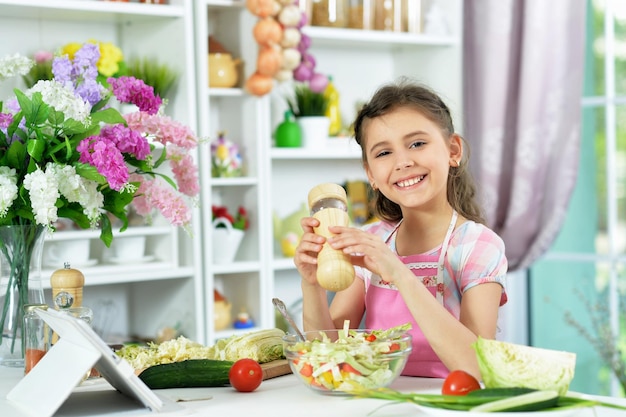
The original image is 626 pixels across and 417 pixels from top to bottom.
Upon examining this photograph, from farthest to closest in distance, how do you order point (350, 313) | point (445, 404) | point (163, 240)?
1. point (163, 240)
2. point (350, 313)
3. point (445, 404)

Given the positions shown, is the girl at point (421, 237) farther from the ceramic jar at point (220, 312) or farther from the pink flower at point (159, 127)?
the ceramic jar at point (220, 312)

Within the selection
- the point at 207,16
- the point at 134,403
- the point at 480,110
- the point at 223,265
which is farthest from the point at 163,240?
the point at 134,403

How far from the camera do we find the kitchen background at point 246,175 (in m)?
3.26

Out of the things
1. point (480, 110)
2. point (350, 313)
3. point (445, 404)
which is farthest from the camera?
point (480, 110)

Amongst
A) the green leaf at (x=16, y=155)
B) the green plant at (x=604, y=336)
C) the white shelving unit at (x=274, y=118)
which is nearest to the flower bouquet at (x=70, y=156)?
the green leaf at (x=16, y=155)

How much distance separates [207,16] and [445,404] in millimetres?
2734

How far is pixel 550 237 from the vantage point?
11.4 feet

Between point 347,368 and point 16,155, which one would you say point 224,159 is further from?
point 347,368

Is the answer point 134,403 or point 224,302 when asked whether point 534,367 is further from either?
point 224,302

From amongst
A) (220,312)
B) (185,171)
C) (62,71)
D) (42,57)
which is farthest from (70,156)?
(220,312)

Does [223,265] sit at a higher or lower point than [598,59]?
lower

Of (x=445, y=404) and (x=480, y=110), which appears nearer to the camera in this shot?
(x=445, y=404)

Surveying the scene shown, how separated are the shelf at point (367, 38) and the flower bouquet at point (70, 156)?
1.78m

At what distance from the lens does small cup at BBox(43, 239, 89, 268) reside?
3086mm
